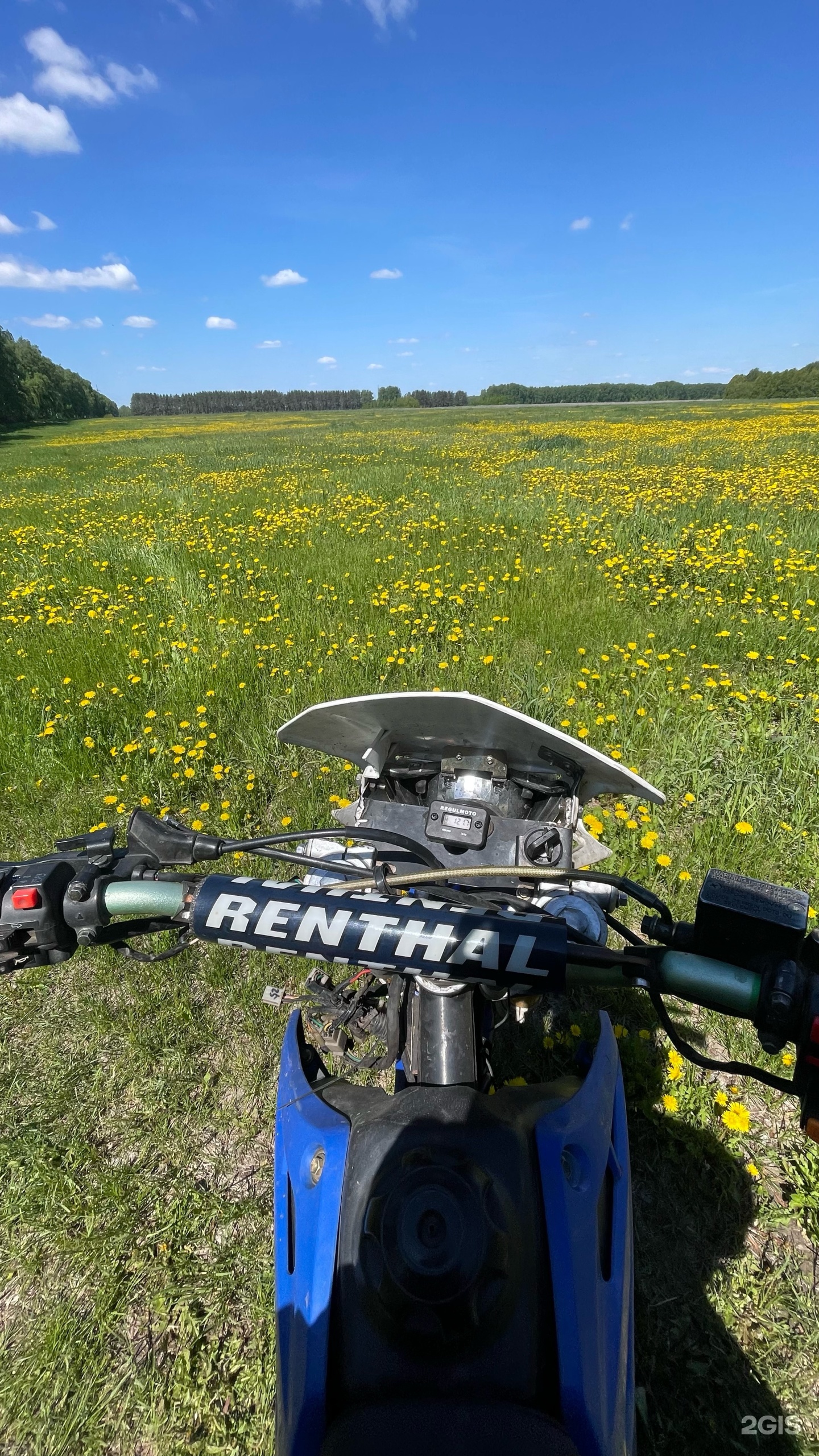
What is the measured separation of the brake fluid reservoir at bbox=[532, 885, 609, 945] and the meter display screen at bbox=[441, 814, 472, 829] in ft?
0.80

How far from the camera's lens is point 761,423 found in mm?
24906

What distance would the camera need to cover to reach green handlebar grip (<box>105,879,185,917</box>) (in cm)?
124

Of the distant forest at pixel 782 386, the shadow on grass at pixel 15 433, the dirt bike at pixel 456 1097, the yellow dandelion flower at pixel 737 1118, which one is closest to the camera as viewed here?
the dirt bike at pixel 456 1097

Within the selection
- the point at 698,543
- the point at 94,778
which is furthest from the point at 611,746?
the point at 698,543

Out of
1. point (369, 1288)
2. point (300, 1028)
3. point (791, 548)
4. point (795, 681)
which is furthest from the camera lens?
point (791, 548)

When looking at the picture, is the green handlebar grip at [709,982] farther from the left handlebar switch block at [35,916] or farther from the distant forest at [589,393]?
the distant forest at [589,393]

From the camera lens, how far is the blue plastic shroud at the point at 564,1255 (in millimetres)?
896

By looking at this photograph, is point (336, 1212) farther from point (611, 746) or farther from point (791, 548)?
point (791, 548)

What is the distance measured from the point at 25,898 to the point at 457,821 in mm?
918

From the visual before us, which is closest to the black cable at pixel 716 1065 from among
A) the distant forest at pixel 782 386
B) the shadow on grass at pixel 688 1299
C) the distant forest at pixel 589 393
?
the shadow on grass at pixel 688 1299

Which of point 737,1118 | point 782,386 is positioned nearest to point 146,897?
point 737,1118

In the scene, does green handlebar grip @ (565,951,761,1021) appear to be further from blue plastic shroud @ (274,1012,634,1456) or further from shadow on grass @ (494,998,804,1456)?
shadow on grass @ (494,998,804,1456)

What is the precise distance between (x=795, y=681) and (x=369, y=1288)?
4.53m

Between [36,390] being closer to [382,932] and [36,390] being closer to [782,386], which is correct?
[782,386]
